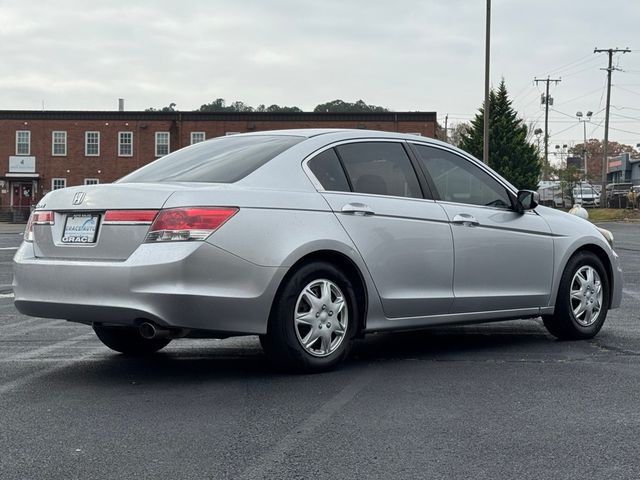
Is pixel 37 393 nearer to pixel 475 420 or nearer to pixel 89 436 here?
pixel 89 436

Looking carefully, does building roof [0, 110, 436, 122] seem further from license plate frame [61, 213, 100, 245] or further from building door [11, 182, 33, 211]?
license plate frame [61, 213, 100, 245]

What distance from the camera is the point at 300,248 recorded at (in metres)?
5.62

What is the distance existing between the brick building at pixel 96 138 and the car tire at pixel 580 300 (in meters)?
51.4

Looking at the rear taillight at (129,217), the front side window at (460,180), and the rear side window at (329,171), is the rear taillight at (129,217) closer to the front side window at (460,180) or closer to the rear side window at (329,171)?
the rear side window at (329,171)

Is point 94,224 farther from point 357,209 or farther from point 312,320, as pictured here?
point 357,209

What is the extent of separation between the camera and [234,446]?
4.11 meters

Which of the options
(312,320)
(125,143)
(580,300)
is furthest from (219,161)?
(125,143)

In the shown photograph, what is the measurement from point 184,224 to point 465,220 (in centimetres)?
237

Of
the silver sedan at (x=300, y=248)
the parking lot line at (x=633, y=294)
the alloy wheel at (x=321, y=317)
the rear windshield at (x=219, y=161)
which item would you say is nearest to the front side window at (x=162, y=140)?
the parking lot line at (x=633, y=294)

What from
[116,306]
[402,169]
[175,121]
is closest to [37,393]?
[116,306]

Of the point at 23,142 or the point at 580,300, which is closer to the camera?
the point at 580,300

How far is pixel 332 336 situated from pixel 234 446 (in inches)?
73.1

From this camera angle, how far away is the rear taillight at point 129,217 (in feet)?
17.6

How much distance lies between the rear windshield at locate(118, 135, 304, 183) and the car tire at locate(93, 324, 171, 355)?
112cm
